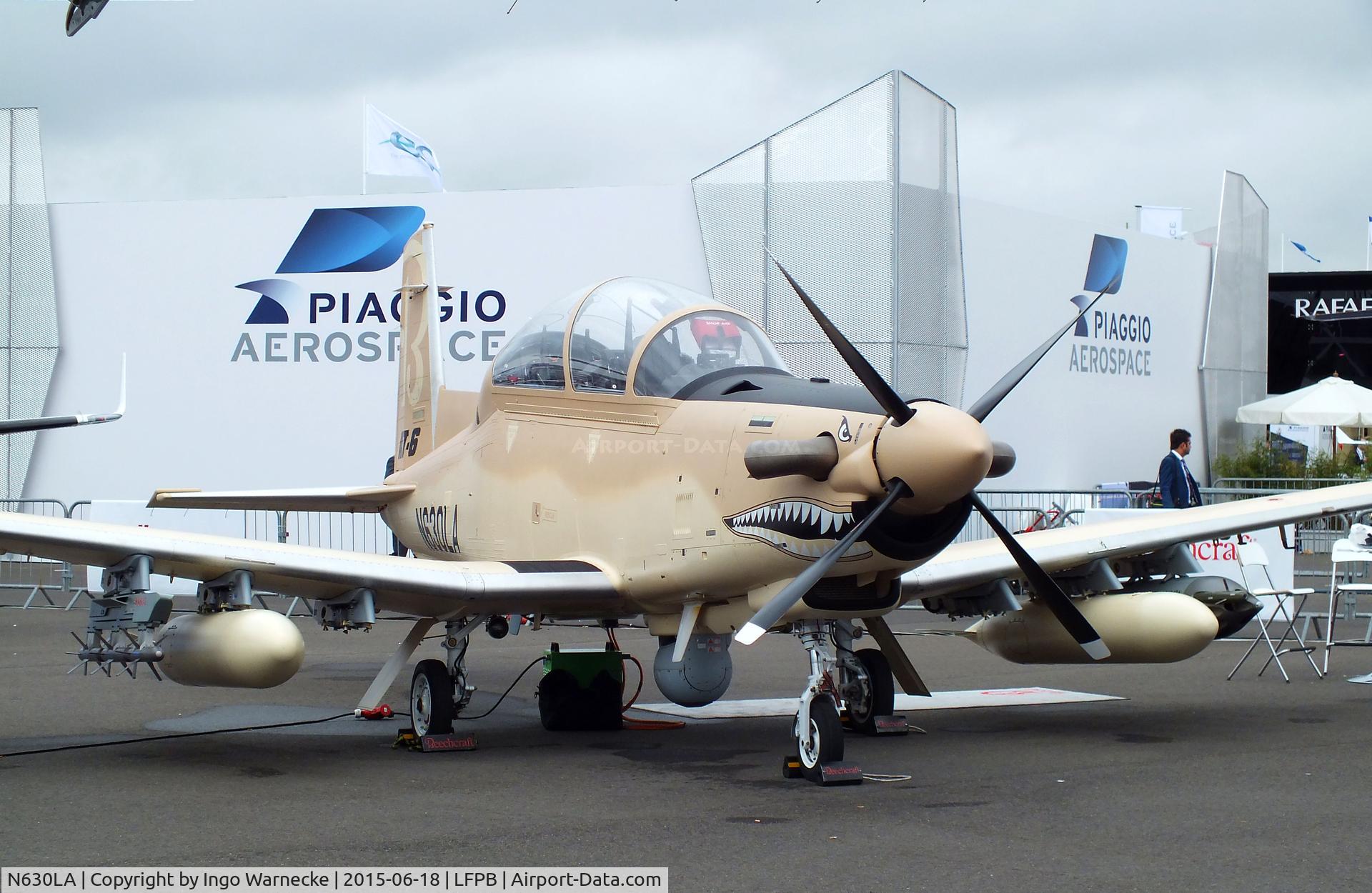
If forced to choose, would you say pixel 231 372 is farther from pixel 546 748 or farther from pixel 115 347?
pixel 546 748

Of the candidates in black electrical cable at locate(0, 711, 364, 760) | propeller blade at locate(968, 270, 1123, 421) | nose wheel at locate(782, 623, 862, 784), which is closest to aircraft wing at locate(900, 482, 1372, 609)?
nose wheel at locate(782, 623, 862, 784)

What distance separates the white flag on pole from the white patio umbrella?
1770cm

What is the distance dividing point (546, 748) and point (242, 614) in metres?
2.10

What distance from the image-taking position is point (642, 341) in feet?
27.0

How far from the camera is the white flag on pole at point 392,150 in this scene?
85.8 ft

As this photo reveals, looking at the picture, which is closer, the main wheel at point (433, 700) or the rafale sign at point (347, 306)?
the main wheel at point (433, 700)

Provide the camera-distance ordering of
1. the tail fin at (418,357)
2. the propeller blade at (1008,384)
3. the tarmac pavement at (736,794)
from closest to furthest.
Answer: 1. the tarmac pavement at (736,794)
2. the propeller blade at (1008,384)
3. the tail fin at (418,357)

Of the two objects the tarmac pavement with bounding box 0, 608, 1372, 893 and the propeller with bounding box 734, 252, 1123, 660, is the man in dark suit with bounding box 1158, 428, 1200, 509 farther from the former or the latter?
the propeller with bounding box 734, 252, 1123, 660

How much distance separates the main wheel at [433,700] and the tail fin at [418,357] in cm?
309

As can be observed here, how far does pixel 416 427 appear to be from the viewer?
1188cm

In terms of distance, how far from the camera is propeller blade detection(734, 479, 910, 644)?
6602 millimetres

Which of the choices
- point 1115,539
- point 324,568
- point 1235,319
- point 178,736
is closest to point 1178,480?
point 1115,539

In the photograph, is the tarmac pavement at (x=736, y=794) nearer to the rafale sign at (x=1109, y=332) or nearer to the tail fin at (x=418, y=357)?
the tail fin at (x=418, y=357)

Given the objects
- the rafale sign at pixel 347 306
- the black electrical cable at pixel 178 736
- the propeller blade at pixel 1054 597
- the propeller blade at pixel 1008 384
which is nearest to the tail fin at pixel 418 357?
the black electrical cable at pixel 178 736
